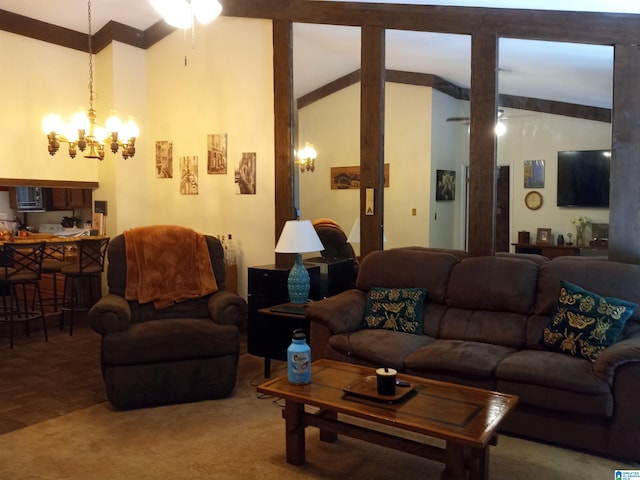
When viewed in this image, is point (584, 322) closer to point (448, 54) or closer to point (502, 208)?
point (502, 208)

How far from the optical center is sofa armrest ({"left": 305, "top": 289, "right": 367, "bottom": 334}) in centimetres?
361

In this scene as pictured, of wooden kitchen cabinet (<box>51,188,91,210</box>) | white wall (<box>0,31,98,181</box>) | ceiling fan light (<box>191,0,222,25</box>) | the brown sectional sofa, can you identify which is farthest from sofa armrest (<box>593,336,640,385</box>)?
wooden kitchen cabinet (<box>51,188,91,210</box>)

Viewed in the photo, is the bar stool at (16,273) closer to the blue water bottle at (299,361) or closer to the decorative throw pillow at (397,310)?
the decorative throw pillow at (397,310)

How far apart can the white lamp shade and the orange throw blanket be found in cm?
66

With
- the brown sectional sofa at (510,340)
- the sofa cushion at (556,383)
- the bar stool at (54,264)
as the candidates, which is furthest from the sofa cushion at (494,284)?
the bar stool at (54,264)

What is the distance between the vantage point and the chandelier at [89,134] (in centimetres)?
468

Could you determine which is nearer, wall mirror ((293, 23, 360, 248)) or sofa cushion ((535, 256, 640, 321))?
sofa cushion ((535, 256, 640, 321))

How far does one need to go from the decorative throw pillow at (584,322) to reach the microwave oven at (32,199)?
6.45 metres

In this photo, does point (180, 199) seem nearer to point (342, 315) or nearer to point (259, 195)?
point (259, 195)

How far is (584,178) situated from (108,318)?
3.57 metres

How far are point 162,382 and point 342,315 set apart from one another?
127 cm

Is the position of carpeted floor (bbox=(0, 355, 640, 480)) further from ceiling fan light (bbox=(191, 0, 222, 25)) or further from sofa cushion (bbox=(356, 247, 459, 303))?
ceiling fan light (bbox=(191, 0, 222, 25))

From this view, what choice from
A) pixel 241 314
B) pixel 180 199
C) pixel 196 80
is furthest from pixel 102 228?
pixel 241 314

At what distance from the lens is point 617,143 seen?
3771 mm
